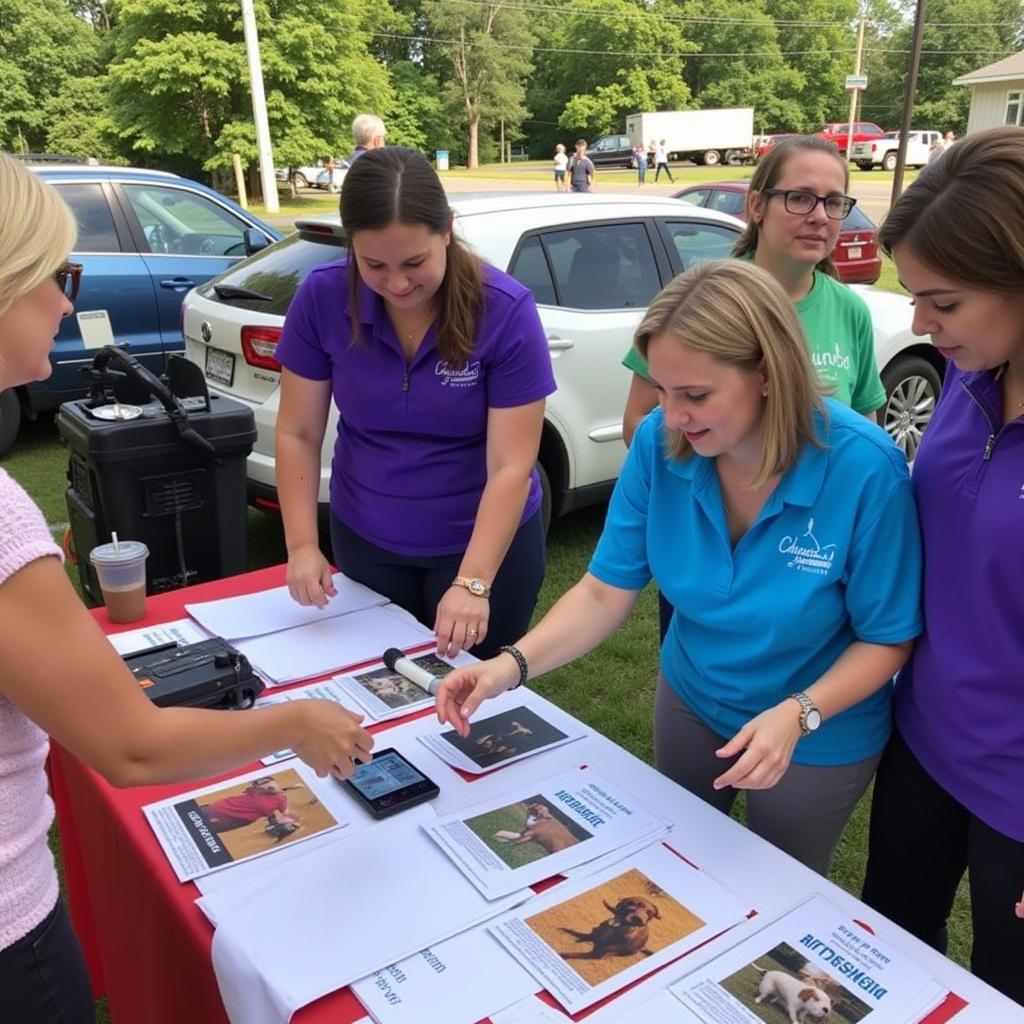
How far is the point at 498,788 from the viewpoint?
A: 4.73ft

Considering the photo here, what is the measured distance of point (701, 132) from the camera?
38750mm

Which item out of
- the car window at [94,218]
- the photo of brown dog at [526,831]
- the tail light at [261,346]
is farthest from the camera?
the car window at [94,218]

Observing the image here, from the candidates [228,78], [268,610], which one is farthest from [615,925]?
[228,78]

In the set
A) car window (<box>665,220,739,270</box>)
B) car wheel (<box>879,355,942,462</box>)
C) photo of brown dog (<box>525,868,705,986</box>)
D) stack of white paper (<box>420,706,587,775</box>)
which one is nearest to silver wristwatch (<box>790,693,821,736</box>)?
photo of brown dog (<box>525,868,705,986</box>)

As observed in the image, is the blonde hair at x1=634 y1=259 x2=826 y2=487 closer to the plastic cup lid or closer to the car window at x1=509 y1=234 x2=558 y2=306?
the plastic cup lid

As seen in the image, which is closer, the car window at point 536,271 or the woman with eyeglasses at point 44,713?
the woman with eyeglasses at point 44,713

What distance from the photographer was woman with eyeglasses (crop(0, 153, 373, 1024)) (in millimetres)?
908

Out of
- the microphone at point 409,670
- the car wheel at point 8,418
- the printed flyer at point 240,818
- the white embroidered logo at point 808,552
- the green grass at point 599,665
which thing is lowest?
the green grass at point 599,665

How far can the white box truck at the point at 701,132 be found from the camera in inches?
1499

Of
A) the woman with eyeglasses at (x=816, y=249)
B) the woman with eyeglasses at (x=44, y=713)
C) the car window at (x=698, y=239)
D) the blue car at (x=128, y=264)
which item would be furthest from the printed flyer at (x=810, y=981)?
the blue car at (x=128, y=264)

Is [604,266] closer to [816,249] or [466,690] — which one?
[816,249]

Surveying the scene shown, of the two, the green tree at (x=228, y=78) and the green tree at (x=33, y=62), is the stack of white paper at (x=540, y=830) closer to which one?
the green tree at (x=228, y=78)

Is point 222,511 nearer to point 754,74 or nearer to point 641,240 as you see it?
point 641,240

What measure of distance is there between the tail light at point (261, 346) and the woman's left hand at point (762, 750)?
2825mm
